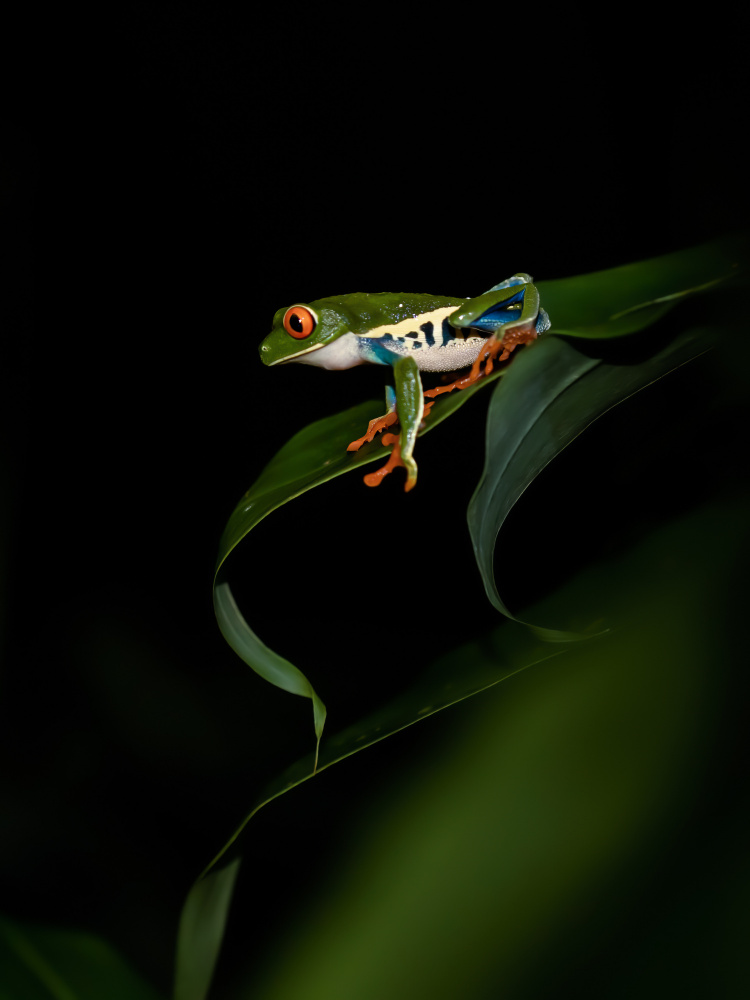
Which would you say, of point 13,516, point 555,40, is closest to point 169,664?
point 13,516

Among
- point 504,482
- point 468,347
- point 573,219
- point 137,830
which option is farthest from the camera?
point 573,219

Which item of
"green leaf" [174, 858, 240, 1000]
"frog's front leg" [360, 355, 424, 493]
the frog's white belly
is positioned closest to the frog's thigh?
"frog's front leg" [360, 355, 424, 493]

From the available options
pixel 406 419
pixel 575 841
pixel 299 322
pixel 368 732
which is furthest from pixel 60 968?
pixel 299 322

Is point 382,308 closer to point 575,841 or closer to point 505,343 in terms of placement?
point 505,343

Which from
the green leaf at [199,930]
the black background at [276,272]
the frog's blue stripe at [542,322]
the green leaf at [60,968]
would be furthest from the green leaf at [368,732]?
the black background at [276,272]

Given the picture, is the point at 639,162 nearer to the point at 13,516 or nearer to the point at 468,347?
the point at 468,347

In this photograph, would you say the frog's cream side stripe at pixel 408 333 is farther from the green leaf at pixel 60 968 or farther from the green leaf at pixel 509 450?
the green leaf at pixel 60 968
